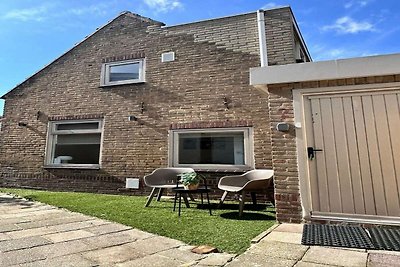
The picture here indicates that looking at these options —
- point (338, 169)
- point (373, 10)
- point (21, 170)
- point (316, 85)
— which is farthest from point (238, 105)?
point (21, 170)

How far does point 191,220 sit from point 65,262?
2.03 meters

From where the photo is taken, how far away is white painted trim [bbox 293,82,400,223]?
3.59 metres

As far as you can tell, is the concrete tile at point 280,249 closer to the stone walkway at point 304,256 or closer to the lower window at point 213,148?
the stone walkway at point 304,256

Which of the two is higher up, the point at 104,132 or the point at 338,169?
the point at 104,132

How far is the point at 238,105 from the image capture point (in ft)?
21.1

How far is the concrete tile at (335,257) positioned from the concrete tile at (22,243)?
2.77 meters

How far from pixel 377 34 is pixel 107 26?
26.4 ft

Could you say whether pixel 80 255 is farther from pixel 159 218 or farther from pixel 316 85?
pixel 316 85

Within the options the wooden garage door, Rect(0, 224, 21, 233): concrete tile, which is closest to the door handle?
the wooden garage door

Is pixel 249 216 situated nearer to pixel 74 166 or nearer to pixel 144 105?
pixel 144 105

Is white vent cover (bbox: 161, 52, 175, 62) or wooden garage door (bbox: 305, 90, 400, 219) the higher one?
white vent cover (bbox: 161, 52, 175, 62)

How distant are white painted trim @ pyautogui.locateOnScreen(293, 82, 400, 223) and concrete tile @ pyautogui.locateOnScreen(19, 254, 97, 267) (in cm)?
280

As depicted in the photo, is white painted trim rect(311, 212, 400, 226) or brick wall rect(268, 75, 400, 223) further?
brick wall rect(268, 75, 400, 223)

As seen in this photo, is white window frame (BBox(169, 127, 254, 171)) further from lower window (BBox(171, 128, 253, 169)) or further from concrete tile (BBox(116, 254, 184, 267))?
concrete tile (BBox(116, 254, 184, 267))
